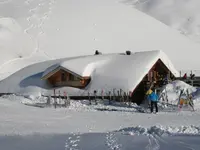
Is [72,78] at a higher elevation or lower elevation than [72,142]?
higher

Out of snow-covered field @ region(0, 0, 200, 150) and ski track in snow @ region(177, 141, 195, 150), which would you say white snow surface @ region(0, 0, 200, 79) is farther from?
ski track in snow @ region(177, 141, 195, 150)

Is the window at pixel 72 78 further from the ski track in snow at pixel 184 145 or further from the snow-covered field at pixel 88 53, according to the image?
the ski track in snow at pixel 184 145

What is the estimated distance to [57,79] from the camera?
99.4ft

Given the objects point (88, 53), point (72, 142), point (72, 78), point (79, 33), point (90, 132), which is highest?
point (79, 33)

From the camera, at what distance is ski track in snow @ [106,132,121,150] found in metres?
9.45

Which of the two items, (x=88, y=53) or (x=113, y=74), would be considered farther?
(x=88, y=53)

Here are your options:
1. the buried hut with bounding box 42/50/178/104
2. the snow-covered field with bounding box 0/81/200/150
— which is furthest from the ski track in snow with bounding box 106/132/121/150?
the buried hut with bounding box 42/50/178/104

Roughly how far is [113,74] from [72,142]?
710 inches

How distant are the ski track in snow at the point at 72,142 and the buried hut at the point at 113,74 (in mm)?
15313

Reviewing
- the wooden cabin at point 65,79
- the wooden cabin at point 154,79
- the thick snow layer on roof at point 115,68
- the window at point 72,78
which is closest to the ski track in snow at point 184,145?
the thick snow layer on roof at point 115,68

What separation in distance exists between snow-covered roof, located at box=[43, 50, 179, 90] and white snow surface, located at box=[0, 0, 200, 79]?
1686cm

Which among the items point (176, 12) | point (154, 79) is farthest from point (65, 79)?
point (176, 12)

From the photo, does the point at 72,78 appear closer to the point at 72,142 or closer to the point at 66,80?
the point at 66,80

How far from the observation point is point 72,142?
10.3 metres
